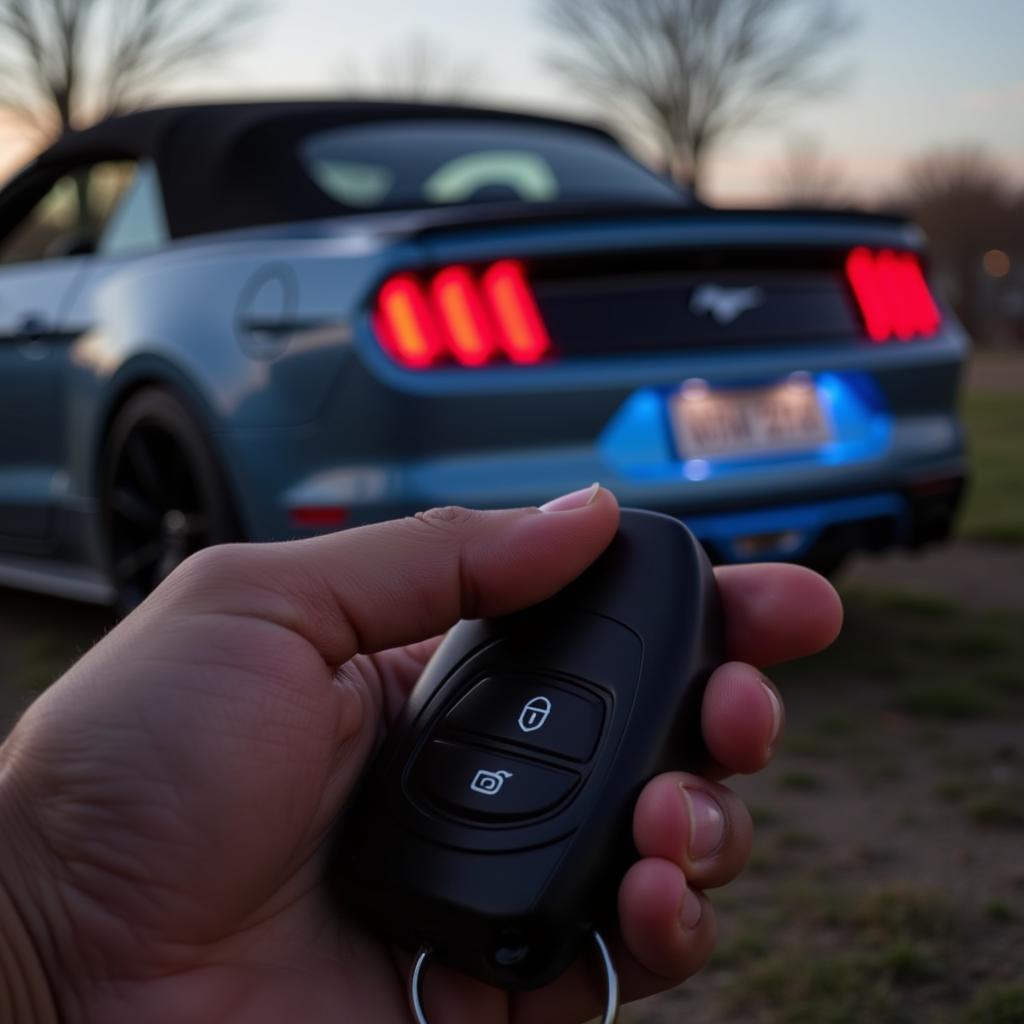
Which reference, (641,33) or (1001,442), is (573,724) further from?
(641,33)

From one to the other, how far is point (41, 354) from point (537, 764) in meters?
3.34

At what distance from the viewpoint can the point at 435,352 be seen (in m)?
3.13

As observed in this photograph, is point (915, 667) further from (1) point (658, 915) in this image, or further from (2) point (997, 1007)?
(1) point (658, 915)

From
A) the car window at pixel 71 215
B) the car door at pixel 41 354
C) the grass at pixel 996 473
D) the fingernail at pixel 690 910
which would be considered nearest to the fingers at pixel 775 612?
the fingernail at pixel 690 910

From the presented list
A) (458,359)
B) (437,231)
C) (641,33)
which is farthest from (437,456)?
(641,33)

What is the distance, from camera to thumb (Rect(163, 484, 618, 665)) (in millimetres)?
1411

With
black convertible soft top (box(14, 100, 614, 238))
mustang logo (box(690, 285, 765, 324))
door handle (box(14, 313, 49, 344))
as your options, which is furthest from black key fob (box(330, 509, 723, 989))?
door handle (box(14, 313, 49, 344))

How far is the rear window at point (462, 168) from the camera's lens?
390 centimetres

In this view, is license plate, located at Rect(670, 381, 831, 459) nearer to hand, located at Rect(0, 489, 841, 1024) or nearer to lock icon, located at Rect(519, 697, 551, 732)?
hand, located at Rect(0, 489, 841, 1024)

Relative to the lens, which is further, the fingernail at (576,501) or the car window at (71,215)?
the car window at (71,215)

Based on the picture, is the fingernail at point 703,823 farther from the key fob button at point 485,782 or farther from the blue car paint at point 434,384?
the blue car paint at point 434,384

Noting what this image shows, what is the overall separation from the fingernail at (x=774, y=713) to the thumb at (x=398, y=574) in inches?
8.5

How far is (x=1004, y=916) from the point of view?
2430 mm

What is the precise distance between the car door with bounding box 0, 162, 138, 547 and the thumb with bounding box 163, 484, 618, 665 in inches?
113
